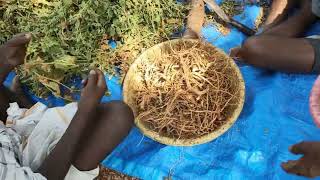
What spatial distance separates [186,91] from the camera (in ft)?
6.64

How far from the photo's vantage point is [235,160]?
200 centimetres

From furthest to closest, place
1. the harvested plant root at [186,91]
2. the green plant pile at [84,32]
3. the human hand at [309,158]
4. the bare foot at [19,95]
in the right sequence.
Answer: the green plant pile at [84,32] < the bare foot at [19,95] < the harvested plant root at [186,91] < the human hand at [309,158]

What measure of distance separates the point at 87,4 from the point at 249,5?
0.97 meters

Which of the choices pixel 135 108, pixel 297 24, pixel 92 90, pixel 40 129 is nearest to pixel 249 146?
pixel 135 108

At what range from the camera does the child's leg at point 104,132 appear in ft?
5.99

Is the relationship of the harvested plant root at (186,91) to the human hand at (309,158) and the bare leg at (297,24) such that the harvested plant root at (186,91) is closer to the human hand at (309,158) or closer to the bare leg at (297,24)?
the bare leg at (297,24)

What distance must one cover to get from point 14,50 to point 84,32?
58 centimetres

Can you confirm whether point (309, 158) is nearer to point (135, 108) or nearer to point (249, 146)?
point (249, 146)

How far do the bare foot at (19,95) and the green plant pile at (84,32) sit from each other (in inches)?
2.1

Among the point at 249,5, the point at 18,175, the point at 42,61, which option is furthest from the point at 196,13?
the point at 18,175

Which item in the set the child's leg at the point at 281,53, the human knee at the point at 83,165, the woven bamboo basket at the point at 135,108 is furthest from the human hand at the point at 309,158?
the human knee at the point at 83,165

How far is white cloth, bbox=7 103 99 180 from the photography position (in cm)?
170

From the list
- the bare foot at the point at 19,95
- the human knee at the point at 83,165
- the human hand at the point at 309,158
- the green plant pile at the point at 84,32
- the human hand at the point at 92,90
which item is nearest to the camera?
the human hand at the point at 309,158

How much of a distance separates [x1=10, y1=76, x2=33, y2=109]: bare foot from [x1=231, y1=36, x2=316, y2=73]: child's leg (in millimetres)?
1182
